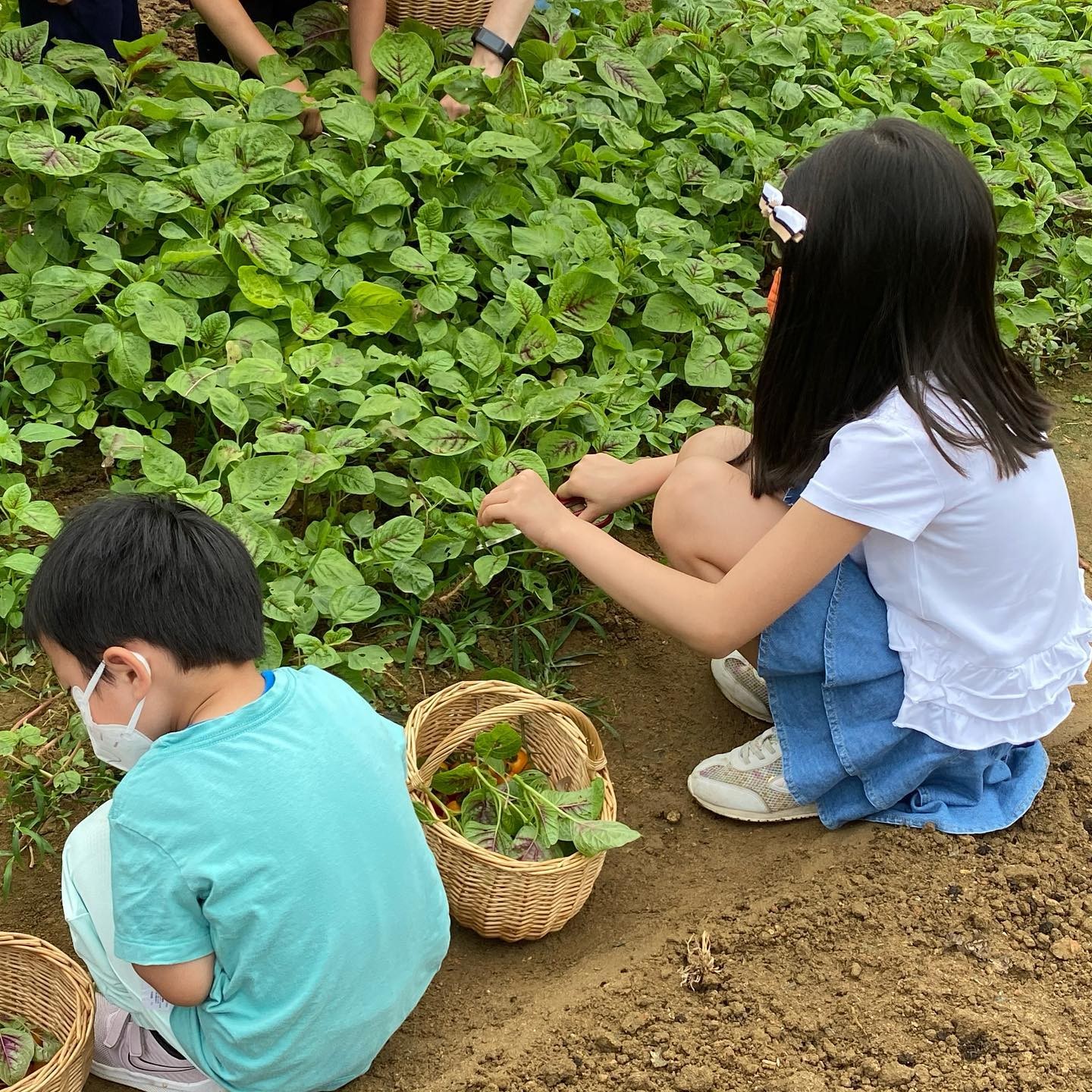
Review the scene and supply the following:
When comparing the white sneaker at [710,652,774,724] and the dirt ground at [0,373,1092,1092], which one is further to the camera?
the white sneaker at [710,652,774,724]

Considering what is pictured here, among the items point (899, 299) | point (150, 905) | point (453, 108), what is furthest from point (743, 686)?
point (453, 108)

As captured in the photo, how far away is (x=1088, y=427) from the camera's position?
3191mm

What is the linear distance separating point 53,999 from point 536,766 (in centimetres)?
78

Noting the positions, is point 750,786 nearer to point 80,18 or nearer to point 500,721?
point 500,721

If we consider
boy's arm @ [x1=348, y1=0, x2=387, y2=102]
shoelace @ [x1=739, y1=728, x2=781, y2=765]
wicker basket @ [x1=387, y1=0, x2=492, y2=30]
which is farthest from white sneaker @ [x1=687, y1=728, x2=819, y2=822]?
wicker basket @ [x1=387, y1=0, x2=492, y2=30]

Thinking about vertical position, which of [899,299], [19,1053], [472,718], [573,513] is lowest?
[19,1053]

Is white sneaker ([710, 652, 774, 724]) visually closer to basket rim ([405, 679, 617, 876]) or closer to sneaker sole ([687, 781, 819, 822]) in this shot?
sneaker sole ([687, 781, 819, 822])

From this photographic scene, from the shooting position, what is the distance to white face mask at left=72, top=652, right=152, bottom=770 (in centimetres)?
142

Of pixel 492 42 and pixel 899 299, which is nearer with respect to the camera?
pixel 899 299

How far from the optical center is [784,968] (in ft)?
5.90

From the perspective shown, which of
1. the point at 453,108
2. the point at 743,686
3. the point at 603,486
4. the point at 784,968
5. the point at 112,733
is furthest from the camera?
the point at 453,108

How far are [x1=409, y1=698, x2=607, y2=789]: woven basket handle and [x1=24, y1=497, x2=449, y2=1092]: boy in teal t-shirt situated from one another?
0.44m

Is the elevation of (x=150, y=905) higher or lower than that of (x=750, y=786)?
higher

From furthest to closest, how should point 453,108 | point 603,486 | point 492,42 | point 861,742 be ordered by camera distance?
point 492,42 < point 453,108 < point 603,486 < point 861,742
